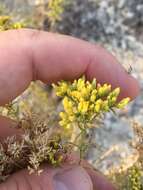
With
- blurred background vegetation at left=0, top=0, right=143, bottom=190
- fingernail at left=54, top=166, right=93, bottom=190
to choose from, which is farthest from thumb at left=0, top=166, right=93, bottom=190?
blurred background vegetation at left=0, top=0, right=143, bottom=190

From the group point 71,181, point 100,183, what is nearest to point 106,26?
point 100,183

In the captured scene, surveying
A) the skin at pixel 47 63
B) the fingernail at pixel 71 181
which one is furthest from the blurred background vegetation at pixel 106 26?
the fingernail at pixel 71 181

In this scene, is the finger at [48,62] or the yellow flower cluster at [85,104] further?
the finger at [48,62]

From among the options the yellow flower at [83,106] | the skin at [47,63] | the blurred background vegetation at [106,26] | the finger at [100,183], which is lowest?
the finger at [100,183]

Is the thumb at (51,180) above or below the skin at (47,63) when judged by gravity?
below

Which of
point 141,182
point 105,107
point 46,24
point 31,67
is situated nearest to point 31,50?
point 31,67

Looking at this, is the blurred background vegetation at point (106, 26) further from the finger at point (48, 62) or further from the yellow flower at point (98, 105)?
the yellow flower at point (98, 105)

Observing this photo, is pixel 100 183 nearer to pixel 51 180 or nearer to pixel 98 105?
pixel 51 180

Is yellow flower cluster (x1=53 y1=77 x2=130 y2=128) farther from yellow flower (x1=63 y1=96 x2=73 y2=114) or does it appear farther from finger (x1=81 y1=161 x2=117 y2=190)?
finger (x1=81 y1=161 x2=117 y2=190)
